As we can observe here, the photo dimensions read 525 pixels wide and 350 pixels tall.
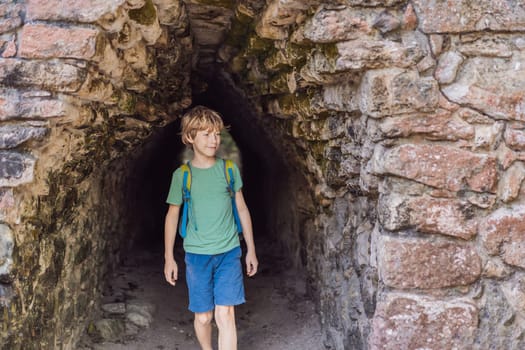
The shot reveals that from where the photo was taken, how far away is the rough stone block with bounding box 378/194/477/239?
2.24 m

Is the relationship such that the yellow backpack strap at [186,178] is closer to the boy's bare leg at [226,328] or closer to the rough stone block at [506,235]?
the boy's bare leg at [226,328]

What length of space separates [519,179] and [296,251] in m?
2.42

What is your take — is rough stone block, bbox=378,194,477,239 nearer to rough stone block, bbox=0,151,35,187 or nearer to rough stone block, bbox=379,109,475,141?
rough stone block, bbox=379,109,475,141

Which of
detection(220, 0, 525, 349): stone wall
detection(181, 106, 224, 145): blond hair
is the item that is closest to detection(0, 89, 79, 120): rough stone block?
detection(181, 106, 224, 145): blond hair

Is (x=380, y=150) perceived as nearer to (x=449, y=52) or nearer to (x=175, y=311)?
(x=449, y=52)

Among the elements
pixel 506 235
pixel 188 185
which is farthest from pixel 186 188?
pixel 506 235

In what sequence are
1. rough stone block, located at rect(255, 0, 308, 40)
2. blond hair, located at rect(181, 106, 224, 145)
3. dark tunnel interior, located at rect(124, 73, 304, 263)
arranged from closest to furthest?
rough stone block, located at rect(255, 0, 308, 40) < blond hair, located at rect(181, 106, 224, 145) < dark tunnel interior, located at rect(124, 73, 304, 263)

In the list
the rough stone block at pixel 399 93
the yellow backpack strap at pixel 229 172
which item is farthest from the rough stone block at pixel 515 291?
the yellow backpack strap at pixel 229 172

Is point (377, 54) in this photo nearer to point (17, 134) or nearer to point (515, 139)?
point (515, 139)

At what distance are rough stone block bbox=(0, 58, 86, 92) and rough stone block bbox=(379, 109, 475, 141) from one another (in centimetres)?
143

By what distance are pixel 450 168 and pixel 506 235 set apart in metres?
0.37

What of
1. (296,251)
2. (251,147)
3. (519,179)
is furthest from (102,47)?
(251,147)

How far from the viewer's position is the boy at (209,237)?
294 centimetres

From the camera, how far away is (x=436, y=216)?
7.35ft
